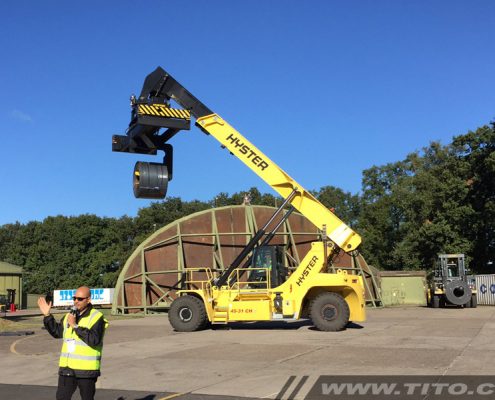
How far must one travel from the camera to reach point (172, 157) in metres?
15.0

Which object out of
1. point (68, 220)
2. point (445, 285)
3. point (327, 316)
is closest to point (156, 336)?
point (327, 316)

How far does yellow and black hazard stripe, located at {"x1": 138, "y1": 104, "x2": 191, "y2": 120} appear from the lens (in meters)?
14.5

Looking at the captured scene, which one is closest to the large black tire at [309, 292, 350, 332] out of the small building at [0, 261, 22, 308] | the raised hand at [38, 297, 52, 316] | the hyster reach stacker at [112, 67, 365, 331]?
the hyster reach stacker at [112, 67, 365, 331]

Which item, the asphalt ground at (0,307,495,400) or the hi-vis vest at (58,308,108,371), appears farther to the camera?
the asphalt ground at (0,307,495,400)

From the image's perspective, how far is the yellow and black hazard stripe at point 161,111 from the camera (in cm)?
1448

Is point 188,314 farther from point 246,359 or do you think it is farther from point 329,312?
point 246,359

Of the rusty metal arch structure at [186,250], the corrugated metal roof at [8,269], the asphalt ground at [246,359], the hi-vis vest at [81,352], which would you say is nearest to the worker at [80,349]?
the hi-vis vest at [81,352]

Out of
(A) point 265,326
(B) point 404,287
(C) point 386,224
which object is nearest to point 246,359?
(A) point 265,326

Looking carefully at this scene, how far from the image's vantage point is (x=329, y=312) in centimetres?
1561

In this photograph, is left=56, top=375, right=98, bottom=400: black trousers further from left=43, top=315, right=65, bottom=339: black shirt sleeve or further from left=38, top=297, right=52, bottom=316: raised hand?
left=38, top=297, right=52, bottom=316: raised hand

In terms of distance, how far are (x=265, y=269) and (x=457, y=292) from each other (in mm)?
16361

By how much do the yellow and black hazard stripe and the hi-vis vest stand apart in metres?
10.2

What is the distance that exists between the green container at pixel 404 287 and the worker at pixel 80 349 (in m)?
28.3

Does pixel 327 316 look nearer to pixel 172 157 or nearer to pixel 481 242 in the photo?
pixel 172 157
